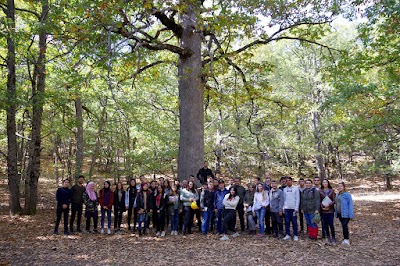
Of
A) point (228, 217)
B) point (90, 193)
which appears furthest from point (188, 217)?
point (90, 193)

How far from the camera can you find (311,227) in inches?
330

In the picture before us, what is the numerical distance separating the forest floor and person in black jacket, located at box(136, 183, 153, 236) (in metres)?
0.49

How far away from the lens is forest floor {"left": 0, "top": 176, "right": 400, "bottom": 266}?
6.57 m

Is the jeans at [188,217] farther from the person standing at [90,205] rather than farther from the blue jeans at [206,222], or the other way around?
the person standing at [90,205]

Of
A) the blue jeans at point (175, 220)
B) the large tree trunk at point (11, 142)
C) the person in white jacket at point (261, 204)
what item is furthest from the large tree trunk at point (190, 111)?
the large tree trunk at point (11, 142)

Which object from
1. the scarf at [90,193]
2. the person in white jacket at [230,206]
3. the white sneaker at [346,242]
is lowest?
the white sneaker at [346,242]

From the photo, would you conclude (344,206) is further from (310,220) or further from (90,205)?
(90,205)

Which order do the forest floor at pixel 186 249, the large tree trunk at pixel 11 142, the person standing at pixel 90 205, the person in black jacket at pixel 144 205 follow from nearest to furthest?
the forest floor at pixel 186 249 < the person in black jacket at pixel 144 205 < the person standing at pixel 90 205 < the large tree trunk at pixel 11 142

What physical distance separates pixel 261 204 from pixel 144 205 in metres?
3.37

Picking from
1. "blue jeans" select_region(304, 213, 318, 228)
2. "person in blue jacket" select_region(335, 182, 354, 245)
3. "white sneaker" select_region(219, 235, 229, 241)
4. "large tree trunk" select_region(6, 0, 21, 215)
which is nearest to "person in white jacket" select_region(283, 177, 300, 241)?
"blue jeans" select_region(304, 213, 318, 228)

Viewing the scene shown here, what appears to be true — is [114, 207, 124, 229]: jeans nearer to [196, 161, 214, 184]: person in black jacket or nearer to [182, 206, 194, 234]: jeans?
[182, 206, 194, 234]: jeans

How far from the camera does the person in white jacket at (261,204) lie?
→ 8.87 m

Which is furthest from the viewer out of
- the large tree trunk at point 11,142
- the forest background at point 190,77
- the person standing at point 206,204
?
the large tree trunk at point 11,142

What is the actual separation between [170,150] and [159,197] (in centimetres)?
600
